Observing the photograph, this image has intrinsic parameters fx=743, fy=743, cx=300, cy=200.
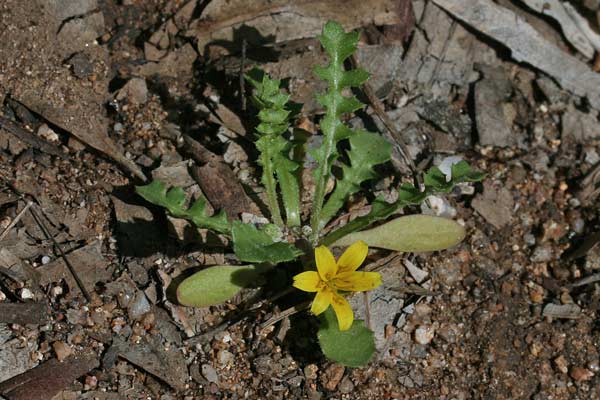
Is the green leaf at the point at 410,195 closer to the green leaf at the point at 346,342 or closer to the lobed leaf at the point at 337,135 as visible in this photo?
the lobed leaf at the point at 337,135

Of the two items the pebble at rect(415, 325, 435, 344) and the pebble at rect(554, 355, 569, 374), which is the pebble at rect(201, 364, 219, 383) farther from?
the pebble at rect(554, 355, 569, 374)

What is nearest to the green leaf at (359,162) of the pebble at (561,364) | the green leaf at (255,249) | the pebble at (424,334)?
the green leaf at (255,249)

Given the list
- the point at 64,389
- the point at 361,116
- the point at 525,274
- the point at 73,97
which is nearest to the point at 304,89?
the point at 361,116

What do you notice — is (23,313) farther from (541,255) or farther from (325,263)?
(541,255)

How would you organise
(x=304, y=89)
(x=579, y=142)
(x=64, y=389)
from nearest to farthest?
(x=64, y=389)
(x=304, y=89)
(x=579, y=142)

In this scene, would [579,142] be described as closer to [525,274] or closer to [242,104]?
[525,274]

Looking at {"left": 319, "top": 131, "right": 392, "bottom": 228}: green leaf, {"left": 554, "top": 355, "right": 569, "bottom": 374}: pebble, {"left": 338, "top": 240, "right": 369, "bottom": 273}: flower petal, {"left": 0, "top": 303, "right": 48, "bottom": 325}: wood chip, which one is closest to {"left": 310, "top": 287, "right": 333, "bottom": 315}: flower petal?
{"left": 338, "top": 240, "right": 369, "bottom": 273}: flower petal
